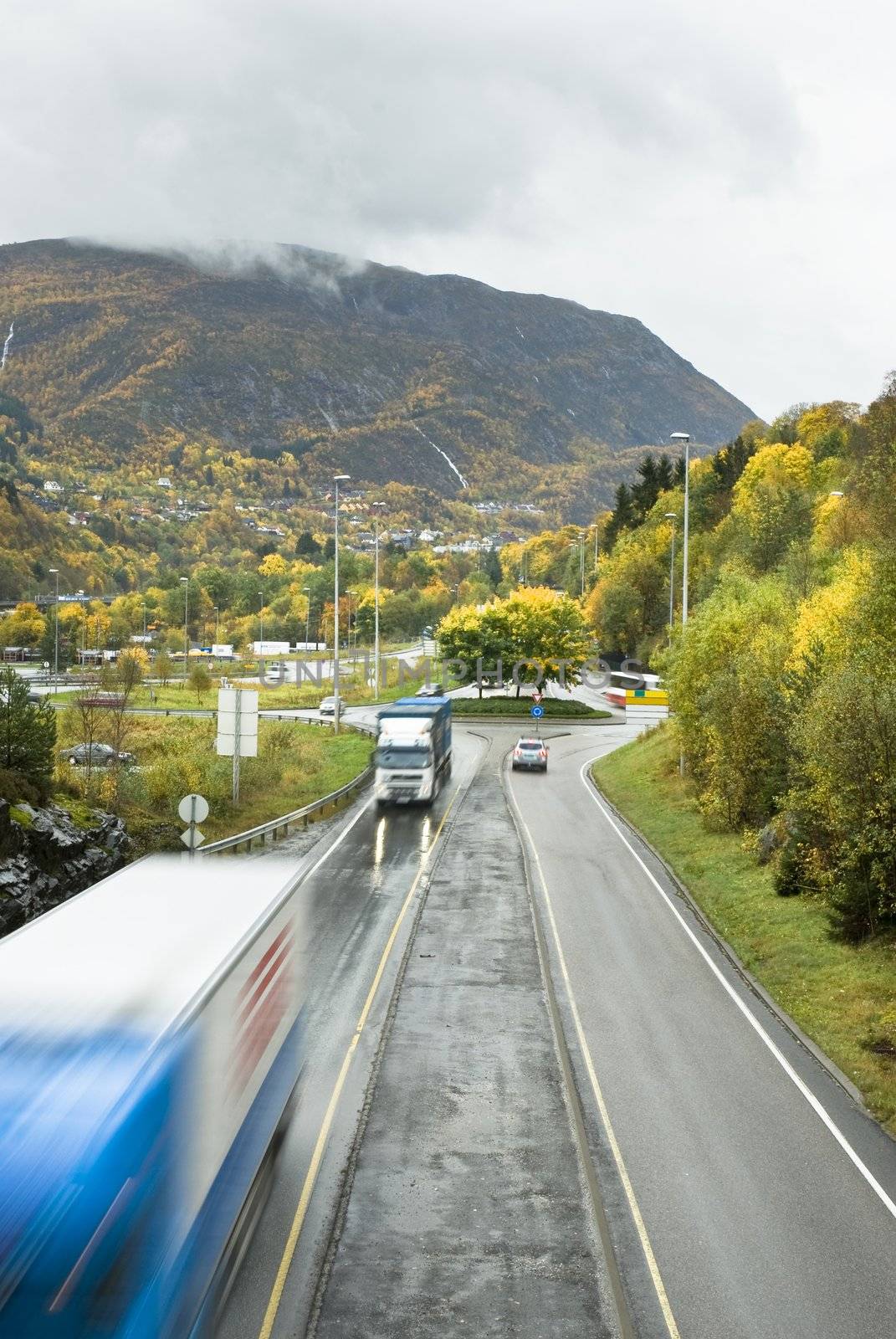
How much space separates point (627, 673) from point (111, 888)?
88.2 meters

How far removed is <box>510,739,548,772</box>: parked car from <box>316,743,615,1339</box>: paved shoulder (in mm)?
29283

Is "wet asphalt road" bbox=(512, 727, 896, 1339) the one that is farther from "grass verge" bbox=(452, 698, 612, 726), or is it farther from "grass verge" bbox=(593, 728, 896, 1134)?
"grass verge" bbox=(452, 698, 612, 726)

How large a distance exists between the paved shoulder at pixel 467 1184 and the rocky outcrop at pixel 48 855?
882 cm

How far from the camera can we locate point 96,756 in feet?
146

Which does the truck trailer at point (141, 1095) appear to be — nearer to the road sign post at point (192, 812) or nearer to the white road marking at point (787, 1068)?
the white road marking at point (787, 1068)

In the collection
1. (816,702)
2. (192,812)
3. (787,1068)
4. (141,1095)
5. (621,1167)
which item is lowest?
(787,1068)

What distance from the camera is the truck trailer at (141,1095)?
7215mm

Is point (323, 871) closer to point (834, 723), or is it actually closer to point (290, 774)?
point (834, 723)

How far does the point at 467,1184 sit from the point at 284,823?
74.1 feet

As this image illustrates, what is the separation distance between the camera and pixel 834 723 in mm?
22844

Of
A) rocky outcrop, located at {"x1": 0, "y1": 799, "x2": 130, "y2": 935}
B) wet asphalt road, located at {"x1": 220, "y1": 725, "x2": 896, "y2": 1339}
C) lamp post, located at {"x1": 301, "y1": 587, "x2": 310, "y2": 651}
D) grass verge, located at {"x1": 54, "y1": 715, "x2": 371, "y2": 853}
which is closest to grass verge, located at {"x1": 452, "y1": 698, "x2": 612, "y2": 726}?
grass verge, located at {"x1": 54, "y1": 715, "x2": 371, "y2": 853}

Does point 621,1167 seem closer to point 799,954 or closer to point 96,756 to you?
point 799,954

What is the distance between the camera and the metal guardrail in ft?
98.8

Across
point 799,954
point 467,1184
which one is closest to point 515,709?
point 799,954
